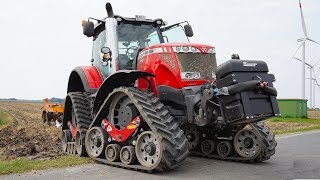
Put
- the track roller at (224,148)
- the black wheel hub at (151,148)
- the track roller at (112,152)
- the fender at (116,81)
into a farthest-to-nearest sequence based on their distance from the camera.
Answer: the track roller at (224,148), the track roller at (112,152), the fender at (116,81), the black wheel hub at (151,148)

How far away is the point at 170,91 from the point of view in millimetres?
7602

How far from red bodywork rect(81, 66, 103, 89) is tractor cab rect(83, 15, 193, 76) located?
0.48 ft

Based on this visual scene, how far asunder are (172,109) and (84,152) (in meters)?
2.33

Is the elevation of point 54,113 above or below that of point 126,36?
below

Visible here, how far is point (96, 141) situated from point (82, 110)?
4.33ft

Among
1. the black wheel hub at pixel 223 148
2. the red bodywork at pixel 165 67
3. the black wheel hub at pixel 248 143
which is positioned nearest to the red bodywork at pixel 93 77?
the red bodywork at pixel 165 67

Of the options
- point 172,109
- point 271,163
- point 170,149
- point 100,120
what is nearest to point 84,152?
point 100,120

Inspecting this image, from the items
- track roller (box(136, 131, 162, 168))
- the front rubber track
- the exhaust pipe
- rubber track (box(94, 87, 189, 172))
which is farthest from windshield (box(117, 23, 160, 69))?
track roller (box(136, 131, 162, 168))

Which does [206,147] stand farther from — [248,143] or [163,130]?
[163,130]

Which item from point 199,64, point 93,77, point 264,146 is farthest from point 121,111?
point 264,146

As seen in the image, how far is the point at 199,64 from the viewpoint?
7.89 metres

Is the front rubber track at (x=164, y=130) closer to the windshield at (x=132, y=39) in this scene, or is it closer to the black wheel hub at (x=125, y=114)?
the black wheel hub at (x=125, y=114)

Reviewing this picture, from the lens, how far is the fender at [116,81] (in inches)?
296

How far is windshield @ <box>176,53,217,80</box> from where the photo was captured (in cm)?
768
